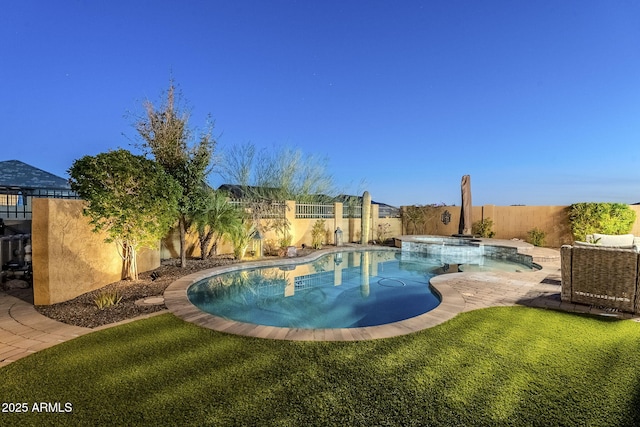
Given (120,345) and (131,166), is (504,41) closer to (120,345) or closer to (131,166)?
(131,166)

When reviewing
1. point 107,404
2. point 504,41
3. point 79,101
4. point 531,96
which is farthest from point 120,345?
point 79,101

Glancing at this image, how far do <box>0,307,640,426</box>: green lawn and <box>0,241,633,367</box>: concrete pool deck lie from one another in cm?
22

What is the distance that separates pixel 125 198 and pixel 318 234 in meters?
7.80

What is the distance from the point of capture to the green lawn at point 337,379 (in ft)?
6.51

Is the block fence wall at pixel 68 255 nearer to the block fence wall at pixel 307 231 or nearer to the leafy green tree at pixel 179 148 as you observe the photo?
the block fence wall at pixel 307 231

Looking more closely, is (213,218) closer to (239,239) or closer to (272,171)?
(239,239)

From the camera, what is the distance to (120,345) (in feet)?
10.1

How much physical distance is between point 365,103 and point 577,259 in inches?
→ 498

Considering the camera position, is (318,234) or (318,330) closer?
(318,330)

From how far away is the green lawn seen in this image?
6.51 ft

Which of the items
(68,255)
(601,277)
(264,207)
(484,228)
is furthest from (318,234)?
(601,277)

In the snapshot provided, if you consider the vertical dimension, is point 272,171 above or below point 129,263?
above

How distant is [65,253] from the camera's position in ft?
15.5

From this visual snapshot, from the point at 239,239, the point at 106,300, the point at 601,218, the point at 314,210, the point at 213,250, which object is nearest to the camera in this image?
the point at 106,300
